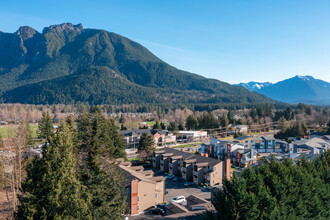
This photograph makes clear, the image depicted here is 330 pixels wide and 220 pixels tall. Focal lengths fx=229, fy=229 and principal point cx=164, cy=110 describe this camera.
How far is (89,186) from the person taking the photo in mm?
12102

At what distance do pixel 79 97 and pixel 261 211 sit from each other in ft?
547

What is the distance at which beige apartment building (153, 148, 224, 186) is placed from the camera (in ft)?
97.2

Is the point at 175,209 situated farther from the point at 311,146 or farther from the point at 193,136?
the point at 193,136

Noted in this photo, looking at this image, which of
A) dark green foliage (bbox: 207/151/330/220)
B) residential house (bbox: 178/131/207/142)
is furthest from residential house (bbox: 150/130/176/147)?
dark green foliage (bbox: 207/151/330/220)

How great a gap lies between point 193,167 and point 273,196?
16.6 m

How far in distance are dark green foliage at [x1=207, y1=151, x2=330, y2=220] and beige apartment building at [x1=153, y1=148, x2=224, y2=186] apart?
13.1 meters

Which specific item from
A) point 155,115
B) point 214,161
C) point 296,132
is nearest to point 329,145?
point 296,132

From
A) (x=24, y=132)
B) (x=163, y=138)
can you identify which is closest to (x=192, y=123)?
(x=163, y=138)

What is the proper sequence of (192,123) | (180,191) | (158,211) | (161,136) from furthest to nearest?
(192,123)
(161,136)
(180,191)
(158,211)

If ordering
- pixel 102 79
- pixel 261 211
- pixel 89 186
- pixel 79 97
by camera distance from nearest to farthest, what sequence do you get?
pixel 89 186
pixel 261 211
pixel 79 97
pixel 102 79

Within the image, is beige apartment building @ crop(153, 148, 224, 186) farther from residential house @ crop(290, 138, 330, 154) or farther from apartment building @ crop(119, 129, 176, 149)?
apartment building @ crop(119, 129, 176, 149)

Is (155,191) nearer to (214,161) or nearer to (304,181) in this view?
(214,161)

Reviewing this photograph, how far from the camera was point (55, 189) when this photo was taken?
898 cm

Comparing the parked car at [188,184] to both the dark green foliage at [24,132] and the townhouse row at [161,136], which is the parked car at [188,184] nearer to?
the dark green foliage at [24,132]
